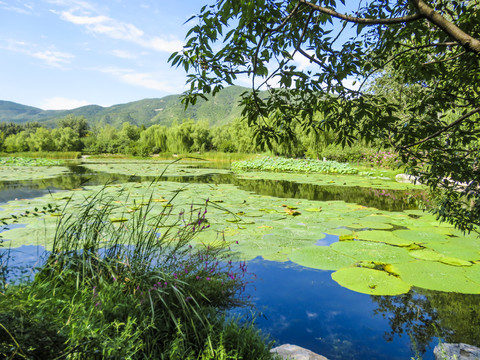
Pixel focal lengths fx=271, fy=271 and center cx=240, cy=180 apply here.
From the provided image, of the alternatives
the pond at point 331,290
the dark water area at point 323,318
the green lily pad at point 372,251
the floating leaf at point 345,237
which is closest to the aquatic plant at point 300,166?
the pond at point 331,290

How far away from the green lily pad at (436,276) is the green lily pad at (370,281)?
168 mm

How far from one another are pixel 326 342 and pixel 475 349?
991mm

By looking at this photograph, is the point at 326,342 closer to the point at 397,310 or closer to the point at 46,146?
the point at 397,310

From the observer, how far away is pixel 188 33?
5.62 ft

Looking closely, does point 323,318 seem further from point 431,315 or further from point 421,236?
point 421,236

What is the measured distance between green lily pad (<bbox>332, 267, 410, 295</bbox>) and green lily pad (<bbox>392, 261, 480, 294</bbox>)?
0.17 m

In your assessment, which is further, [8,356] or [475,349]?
[475,349]

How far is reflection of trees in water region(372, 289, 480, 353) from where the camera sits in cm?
222

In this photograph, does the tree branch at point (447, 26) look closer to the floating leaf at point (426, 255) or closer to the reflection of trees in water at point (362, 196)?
the floating leaf at point (426, 255)

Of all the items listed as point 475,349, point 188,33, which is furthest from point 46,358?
point 475,349

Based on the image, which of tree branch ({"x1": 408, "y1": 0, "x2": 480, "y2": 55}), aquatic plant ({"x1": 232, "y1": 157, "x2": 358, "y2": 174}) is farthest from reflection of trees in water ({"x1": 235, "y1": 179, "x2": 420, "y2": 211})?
aquatic plant ({"x1": 232, "y1": 157, "x2": 358, "y2": 174})

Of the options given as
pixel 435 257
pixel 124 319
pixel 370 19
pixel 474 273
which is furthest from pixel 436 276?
pixel 124 319

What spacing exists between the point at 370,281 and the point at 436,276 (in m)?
0.79

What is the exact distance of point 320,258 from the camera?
11.9 feet
